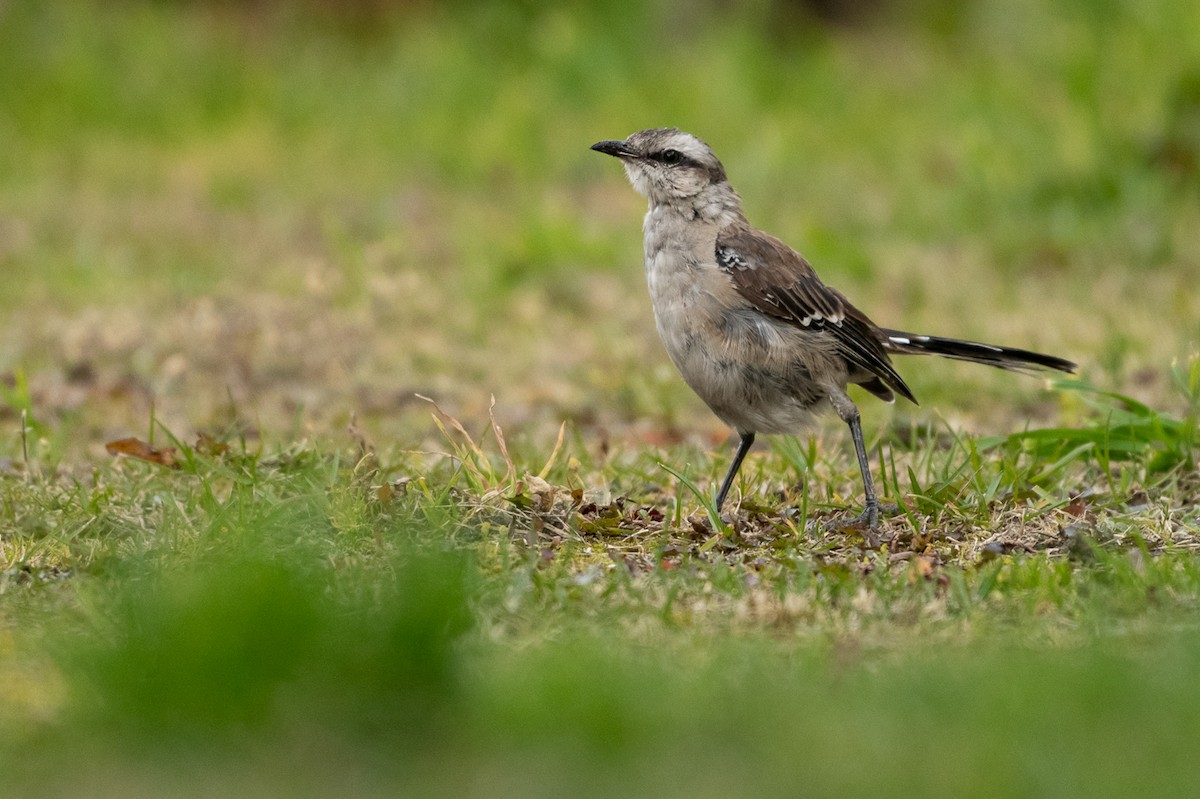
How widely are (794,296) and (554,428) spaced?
2252mm

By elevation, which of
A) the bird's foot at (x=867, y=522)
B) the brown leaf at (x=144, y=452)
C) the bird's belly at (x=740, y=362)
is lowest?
the brown leaf at (x=144, y=452)

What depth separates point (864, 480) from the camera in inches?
244

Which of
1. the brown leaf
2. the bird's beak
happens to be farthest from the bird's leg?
the brown leaf

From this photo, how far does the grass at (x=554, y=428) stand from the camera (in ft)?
12.6

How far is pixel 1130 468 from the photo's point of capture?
260 inches

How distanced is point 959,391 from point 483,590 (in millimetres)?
4606

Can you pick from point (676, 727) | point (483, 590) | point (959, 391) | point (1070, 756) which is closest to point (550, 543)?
point (483, 590)

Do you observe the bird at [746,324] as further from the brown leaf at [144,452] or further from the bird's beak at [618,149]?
the brown leaf at [144,452]

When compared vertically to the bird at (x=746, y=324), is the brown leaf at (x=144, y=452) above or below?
below

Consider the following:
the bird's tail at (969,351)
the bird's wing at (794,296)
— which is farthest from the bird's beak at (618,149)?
the bird's tail at (969,351)

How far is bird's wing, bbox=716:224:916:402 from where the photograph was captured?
641 centimetres

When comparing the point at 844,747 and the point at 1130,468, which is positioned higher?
the point at 1130,468

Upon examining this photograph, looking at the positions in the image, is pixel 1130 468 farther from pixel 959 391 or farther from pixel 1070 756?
pixel 1070 756

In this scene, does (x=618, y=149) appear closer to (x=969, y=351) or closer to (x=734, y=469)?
(x=734, y=469)
